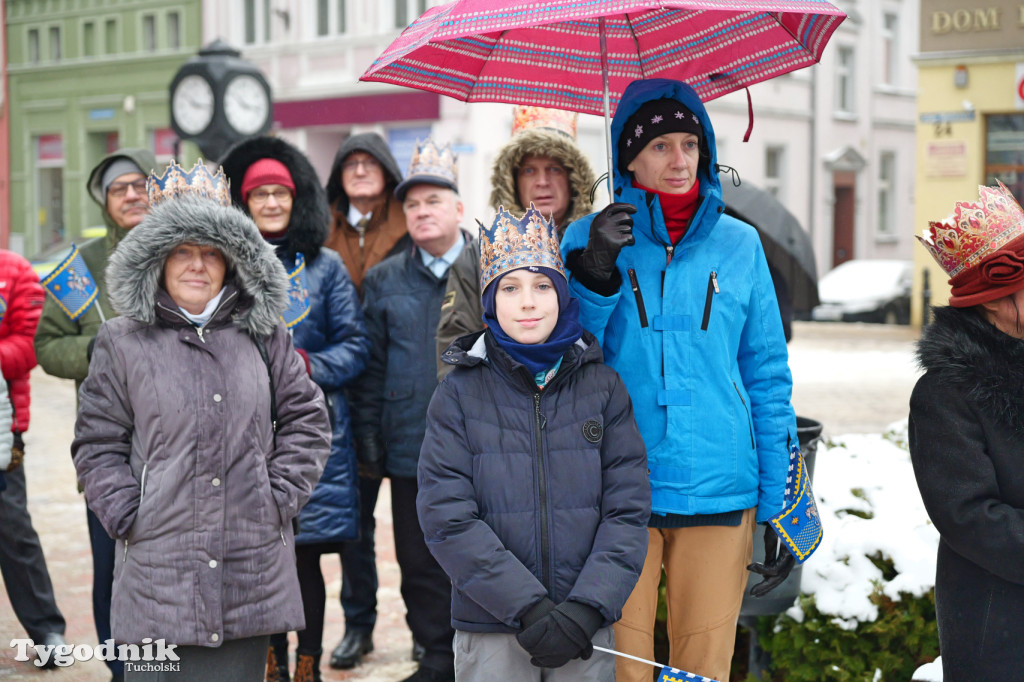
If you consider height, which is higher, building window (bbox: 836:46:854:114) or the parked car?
building window (bbox: 836:46:854:114)

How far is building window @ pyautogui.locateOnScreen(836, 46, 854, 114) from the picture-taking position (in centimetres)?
2969

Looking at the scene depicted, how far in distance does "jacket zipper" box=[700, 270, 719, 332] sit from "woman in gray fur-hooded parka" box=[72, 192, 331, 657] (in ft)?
3.96

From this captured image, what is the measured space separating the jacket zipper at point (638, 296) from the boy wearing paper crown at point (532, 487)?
0.19 metres

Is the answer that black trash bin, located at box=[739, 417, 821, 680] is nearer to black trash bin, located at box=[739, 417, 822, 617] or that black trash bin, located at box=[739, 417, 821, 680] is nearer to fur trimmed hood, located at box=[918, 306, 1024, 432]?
black trash bin, located at box=[739, 417, 822, 617]

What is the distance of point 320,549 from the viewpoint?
459 cm

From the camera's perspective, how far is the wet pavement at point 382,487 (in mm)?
5035

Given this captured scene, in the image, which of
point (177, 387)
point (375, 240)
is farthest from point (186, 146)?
point (177, 387)

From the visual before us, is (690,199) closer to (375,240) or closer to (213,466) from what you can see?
(213,466)

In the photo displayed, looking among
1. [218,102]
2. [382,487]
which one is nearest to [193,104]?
[218,102]

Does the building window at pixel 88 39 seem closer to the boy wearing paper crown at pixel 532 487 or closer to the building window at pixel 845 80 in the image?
the building window at pixel 845 80

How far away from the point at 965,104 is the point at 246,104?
13.7 meters

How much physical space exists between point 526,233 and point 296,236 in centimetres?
172

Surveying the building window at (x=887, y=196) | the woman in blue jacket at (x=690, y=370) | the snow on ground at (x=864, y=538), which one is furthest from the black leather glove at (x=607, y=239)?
the building window at (x=887, y=196)

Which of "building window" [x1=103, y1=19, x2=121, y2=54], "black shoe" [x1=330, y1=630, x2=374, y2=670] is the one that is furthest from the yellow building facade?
"building window" [x1=103, y1=19, x2=121, y2=54]
